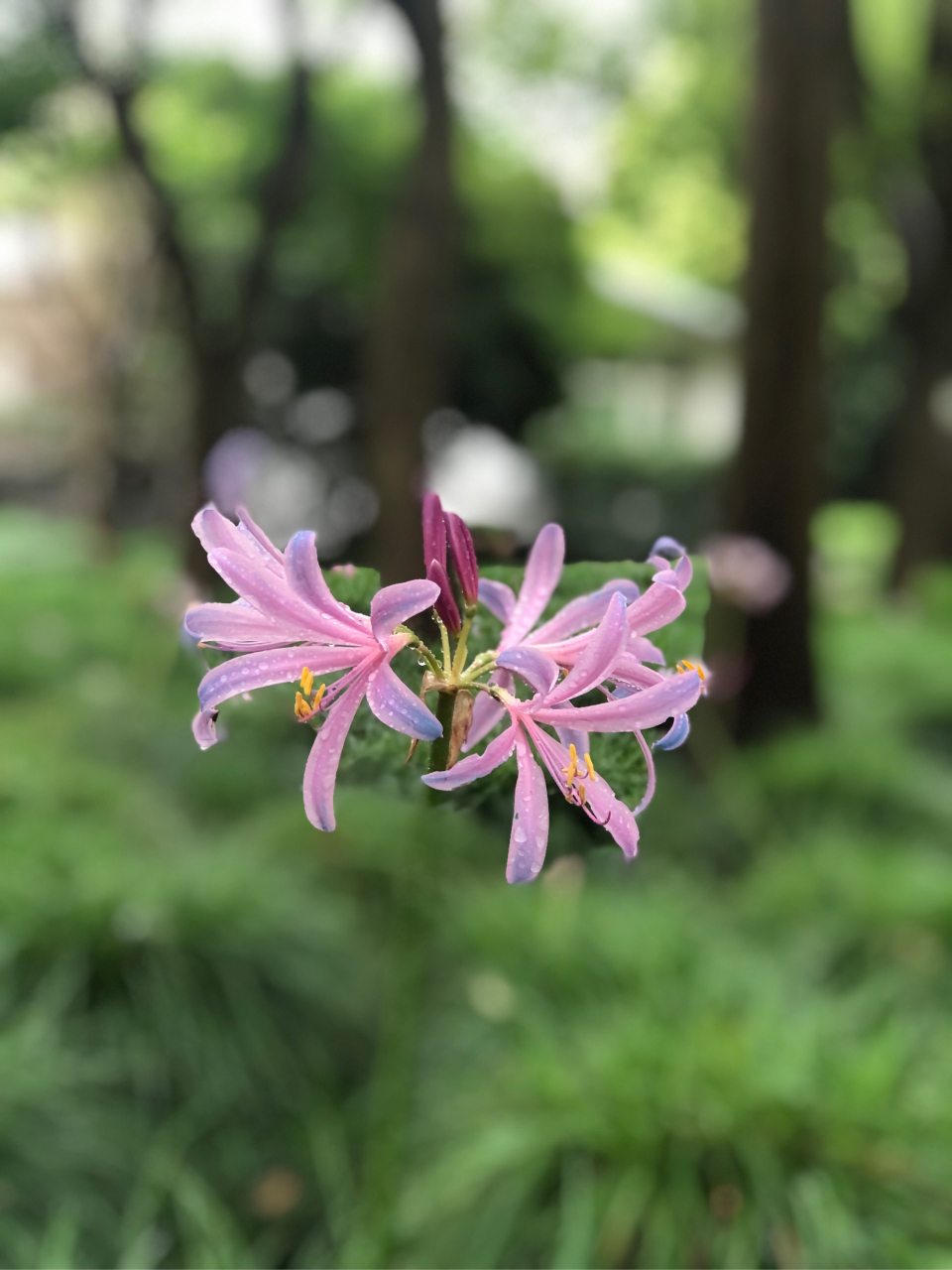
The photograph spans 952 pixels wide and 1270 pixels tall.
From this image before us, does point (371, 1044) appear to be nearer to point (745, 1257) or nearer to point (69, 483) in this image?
point (745, 1257)

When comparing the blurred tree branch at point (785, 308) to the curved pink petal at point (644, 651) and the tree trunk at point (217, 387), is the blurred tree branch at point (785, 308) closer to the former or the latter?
the curved pink petal at point (644, 651)

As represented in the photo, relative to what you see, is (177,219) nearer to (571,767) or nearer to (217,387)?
(217,387)

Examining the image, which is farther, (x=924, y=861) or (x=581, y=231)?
(x=581, y=231)

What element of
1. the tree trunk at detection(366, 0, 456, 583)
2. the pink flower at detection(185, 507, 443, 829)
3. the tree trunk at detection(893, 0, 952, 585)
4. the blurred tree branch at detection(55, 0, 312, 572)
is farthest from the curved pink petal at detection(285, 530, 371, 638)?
the tree trunk at detection(893, 0, 952, 585)

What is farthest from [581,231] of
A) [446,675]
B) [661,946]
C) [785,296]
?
[446,675]

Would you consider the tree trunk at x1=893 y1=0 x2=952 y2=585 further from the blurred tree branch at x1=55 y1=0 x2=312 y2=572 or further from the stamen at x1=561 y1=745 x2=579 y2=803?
the stamen at x1=561 y1=745 x2=579 y2=803

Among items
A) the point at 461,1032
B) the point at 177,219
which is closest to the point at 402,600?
the point at 461,1032

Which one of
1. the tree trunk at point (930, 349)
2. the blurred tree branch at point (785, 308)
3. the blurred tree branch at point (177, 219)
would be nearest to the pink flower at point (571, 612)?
the blurred tree branch at point (785, 308)
